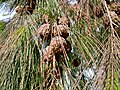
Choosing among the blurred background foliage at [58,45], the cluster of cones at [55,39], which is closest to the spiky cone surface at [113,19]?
the blurred background foliage at [58,45]

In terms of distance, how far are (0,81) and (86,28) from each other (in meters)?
0.30

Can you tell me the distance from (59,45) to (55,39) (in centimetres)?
3

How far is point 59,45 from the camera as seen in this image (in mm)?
786

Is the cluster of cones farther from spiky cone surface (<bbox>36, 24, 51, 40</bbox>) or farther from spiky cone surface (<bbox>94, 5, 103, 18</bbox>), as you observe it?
spiky cone surface (<bbox>94, 5, 103, 18</bbox>)

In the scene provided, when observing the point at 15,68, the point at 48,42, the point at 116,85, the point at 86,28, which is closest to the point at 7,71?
the point at 15,68

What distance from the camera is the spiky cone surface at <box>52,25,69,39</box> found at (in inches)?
31.9

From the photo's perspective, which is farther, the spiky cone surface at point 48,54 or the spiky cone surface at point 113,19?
the spiky cone surface at point 113,19

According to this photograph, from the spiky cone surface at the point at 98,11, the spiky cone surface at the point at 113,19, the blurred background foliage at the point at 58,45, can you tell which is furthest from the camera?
the spiky cone surface at the point at 98,11

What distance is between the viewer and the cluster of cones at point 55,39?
0.78 metres

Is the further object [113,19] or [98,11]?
[98,11]

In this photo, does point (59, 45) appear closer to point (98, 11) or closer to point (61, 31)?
point (61, 31)

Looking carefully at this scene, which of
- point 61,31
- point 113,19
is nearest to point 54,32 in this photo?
point 61,31

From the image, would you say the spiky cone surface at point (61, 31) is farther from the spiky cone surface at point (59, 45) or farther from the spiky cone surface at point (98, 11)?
the spiky cone surface at point (98, 11)

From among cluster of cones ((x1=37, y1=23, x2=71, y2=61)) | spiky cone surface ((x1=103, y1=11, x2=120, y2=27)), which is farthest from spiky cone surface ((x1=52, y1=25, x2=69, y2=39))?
spiky cone surface ((x1=103, y1=11, x2=120, y2=27))
